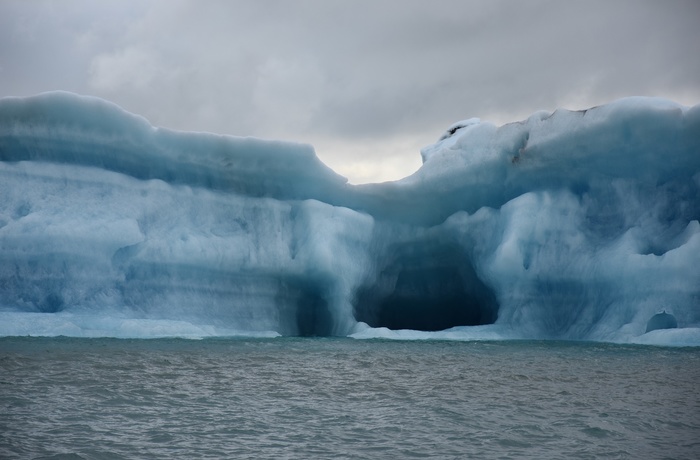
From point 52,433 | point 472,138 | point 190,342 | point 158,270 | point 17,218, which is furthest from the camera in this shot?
point 472,138

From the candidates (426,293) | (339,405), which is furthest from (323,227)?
(339,405)

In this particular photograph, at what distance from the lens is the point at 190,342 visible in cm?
1359

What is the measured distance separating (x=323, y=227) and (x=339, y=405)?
11010mm

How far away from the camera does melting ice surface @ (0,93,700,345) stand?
49.3 feet

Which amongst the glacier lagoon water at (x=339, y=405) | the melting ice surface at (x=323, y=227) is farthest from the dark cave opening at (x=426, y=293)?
the glacier lagoon water at (x=339, y=405)

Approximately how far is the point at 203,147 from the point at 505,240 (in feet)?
23.7

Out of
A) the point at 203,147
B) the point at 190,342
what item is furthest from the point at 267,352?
the point at 203,147

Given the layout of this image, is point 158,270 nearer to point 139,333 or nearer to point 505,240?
point 139,333

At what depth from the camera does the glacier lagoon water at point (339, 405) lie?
495cm

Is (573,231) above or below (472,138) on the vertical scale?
below

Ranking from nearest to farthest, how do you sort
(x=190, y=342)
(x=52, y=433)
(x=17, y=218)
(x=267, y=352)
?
1. (x=52, y=433)
2. (x=267, y=352)
3. (x=190, y=342)
4. (x=17, y=218)

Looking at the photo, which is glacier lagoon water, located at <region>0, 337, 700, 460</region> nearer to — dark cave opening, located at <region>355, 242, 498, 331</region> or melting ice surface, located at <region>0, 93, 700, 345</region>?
melting ice surface, located at <region>0, 93, 700, 345</region>

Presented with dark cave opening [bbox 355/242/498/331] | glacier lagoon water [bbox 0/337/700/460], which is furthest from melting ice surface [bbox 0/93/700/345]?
glacier lagoon water [bbox 0/337/700/460]

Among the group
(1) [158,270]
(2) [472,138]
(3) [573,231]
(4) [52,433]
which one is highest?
(2) [472,138]
